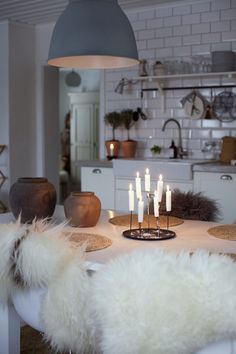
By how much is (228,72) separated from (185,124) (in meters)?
0.76

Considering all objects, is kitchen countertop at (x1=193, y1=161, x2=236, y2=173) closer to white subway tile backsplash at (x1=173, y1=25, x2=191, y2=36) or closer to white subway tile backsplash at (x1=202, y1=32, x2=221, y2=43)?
white subway tile backsplash at (x1=202, y1=32, x2=221, y2=43)

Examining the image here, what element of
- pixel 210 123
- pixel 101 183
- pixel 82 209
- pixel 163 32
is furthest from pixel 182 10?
pixel 82 209

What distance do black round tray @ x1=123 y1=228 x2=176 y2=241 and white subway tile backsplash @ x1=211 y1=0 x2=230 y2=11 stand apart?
3.28m

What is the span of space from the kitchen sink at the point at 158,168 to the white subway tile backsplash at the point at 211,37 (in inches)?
51.0

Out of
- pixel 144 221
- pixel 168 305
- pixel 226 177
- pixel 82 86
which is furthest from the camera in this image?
pixel 82 86

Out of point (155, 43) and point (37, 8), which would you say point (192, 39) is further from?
point (37, 8)

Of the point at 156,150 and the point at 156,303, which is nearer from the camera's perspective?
the point at 156,303

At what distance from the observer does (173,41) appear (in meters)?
5.21

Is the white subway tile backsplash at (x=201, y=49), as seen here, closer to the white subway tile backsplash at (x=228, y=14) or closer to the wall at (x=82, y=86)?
the white subway tile backsplash at (x=228, y=14)

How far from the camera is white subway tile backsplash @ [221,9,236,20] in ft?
15.9

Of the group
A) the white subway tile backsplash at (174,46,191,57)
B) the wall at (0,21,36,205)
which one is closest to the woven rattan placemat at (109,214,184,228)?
the white subway tile backsplash at (174,46,191,57)

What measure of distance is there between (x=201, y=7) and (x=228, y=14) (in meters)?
0.31

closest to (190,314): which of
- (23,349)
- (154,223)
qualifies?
(154,223)

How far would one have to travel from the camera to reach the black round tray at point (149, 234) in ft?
6.98
